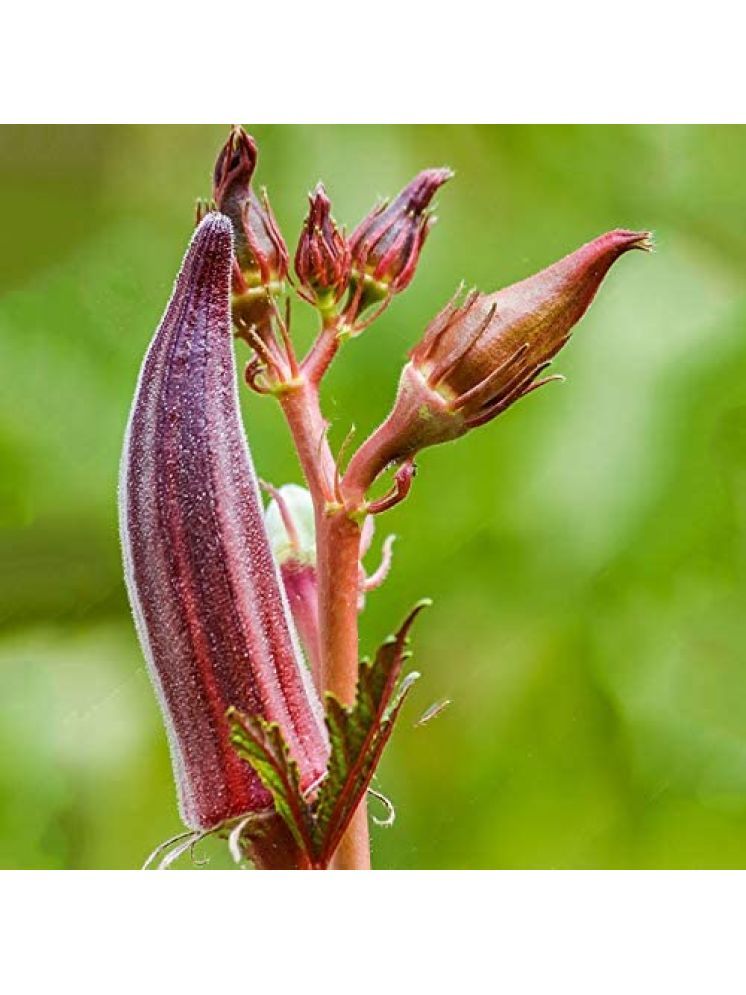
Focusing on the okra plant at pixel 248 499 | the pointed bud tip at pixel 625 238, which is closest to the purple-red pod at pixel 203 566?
the okra plant at pixel 248 499

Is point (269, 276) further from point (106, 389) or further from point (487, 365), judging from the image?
point (106, 389)

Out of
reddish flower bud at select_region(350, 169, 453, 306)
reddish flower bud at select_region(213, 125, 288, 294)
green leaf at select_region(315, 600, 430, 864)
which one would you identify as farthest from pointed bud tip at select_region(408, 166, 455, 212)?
green leaf at select_region(315, 600, 430, 864)

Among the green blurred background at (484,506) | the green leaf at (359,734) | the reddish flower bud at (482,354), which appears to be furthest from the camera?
the green blurred background at (484,506)

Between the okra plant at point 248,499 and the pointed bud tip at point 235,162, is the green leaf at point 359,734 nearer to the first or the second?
the okra plant at point 248,499

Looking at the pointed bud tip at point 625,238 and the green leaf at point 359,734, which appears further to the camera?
the pointed bud tip at point 625,238

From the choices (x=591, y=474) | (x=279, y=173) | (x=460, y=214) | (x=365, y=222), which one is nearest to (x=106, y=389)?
(x=279, y=173)

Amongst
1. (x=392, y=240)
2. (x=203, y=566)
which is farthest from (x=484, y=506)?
(x=203, y=566)

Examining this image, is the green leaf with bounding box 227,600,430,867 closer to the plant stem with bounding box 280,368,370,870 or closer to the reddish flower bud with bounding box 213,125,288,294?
the plant stem with bounding box 280,368,370,870
